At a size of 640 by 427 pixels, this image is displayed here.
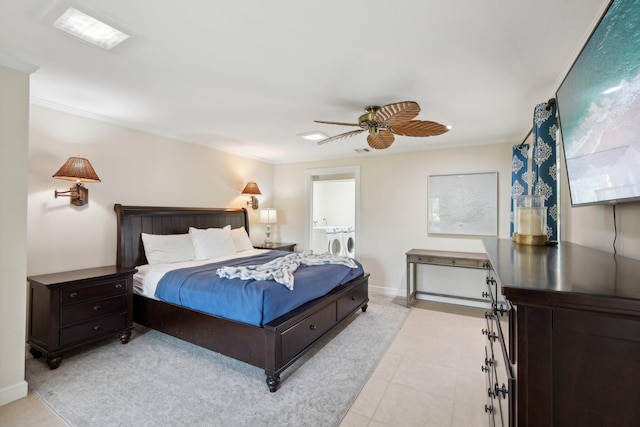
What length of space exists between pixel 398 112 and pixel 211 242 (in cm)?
295

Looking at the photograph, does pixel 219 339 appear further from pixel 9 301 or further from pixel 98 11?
pixel 98 11

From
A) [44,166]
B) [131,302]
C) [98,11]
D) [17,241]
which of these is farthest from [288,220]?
[98,11]

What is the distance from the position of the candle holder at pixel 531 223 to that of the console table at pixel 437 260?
187cm

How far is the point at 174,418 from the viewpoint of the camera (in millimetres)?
1877

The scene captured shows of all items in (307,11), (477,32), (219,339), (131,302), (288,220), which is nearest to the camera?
(307,11)

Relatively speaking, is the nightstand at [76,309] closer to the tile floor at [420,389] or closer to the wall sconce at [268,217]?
the tile floor at [420,389]

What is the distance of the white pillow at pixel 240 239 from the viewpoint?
4.49 metres

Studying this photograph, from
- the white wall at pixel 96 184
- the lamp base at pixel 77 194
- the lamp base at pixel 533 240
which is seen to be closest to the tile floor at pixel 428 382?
the lamp base at pixel 533 240

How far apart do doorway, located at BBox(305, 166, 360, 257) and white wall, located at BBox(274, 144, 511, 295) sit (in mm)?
136

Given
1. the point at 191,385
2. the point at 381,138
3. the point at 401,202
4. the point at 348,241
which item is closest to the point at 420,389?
the point at 191,385

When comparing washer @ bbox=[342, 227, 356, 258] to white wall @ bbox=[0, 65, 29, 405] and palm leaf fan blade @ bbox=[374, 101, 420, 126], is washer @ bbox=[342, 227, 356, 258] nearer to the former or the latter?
palm leaf fan blade @ bbox=[374, 101, 420, 126]

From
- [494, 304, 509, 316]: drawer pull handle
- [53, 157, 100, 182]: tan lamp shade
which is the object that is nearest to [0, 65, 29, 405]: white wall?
[53, 157, 100, 182]: tan lamp shade

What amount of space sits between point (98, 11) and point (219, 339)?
241 cm

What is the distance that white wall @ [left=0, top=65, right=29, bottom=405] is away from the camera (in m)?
2.00
